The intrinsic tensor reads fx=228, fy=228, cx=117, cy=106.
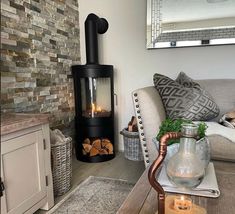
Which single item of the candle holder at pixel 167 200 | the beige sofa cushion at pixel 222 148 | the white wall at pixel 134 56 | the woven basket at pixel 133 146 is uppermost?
the white wall at pixel 134 56

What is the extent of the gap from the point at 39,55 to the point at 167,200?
166 centimetres

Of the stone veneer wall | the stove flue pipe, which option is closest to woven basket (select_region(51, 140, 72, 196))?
the stone veneer wall

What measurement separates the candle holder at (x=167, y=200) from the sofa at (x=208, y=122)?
2.82 feet

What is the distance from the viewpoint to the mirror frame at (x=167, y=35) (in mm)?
2174

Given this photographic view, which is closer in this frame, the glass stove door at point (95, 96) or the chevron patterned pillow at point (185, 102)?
the chevron patterned pillow at point (185, 102)

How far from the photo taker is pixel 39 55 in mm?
1978

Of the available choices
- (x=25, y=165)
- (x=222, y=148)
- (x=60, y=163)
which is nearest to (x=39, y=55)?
(x=60, y=163)

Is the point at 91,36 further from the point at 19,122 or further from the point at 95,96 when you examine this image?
the point at 19,122

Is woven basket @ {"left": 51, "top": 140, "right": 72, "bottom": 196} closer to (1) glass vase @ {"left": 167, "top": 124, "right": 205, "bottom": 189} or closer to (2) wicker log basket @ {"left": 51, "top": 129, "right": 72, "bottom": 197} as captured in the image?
(2) wicker log basket @ {"left": 51, "top": 129, "right": 72, "bottom": 197}

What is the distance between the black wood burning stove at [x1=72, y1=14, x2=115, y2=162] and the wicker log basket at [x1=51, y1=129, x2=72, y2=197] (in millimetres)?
559

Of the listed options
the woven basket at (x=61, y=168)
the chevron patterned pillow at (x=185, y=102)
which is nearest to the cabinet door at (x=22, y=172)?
the woven basket at (x=61, y=168)

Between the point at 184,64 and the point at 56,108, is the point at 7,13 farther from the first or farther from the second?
the point at 184,64

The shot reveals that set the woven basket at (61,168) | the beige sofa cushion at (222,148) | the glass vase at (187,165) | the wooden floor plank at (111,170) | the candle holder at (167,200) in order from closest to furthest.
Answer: the candle holder at (167,200) < the glass vase at (187,165) < the beige sofa cushion at (222,148) < the woven basket at (61,168) < the wooden floor plank at (111,170)

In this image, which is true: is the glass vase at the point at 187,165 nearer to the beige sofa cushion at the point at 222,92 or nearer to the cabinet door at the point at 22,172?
the cabinet door at the point at 22,172
